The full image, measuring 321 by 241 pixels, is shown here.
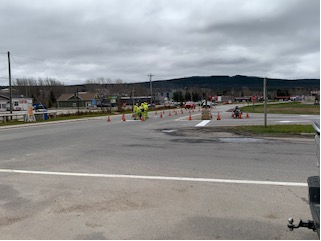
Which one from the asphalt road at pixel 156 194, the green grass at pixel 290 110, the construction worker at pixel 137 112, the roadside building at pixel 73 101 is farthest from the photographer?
the roadside building at pixel 73 101

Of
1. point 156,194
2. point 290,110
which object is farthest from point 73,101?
point 156,194

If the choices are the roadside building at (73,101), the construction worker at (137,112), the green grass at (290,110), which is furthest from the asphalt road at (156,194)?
the roadside building at (73,101)

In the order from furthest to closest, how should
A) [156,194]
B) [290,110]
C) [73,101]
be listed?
[73,101], [290,110], [156,194]

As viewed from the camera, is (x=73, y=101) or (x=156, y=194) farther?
(x=73, y=101)

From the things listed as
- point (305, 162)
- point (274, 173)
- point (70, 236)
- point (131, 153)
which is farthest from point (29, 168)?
point (305, 162)

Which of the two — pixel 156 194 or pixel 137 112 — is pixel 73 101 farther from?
pixel 156 194

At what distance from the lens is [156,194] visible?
604 centimetres

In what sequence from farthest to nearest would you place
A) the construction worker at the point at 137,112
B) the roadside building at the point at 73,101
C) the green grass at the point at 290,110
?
1. the roadside building at the point at 73,101
2. the green grass at the point at 290,110
3. the construction worker at the point at 137,112

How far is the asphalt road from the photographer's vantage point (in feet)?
14.5

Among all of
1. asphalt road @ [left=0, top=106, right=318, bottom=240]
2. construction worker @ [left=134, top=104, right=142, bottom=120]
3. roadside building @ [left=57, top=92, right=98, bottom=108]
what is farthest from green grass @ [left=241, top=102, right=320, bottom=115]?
roadside building @ [left=57, top=92, right=98, bottom=108]

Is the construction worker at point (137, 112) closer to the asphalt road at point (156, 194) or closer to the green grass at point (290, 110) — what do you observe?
the green grass at point (290, 110)

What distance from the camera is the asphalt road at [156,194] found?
441 centimetres

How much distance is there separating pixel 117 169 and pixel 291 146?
656cm

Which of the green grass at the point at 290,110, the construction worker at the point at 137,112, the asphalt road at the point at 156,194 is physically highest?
the construction worker at the point at 137,112
